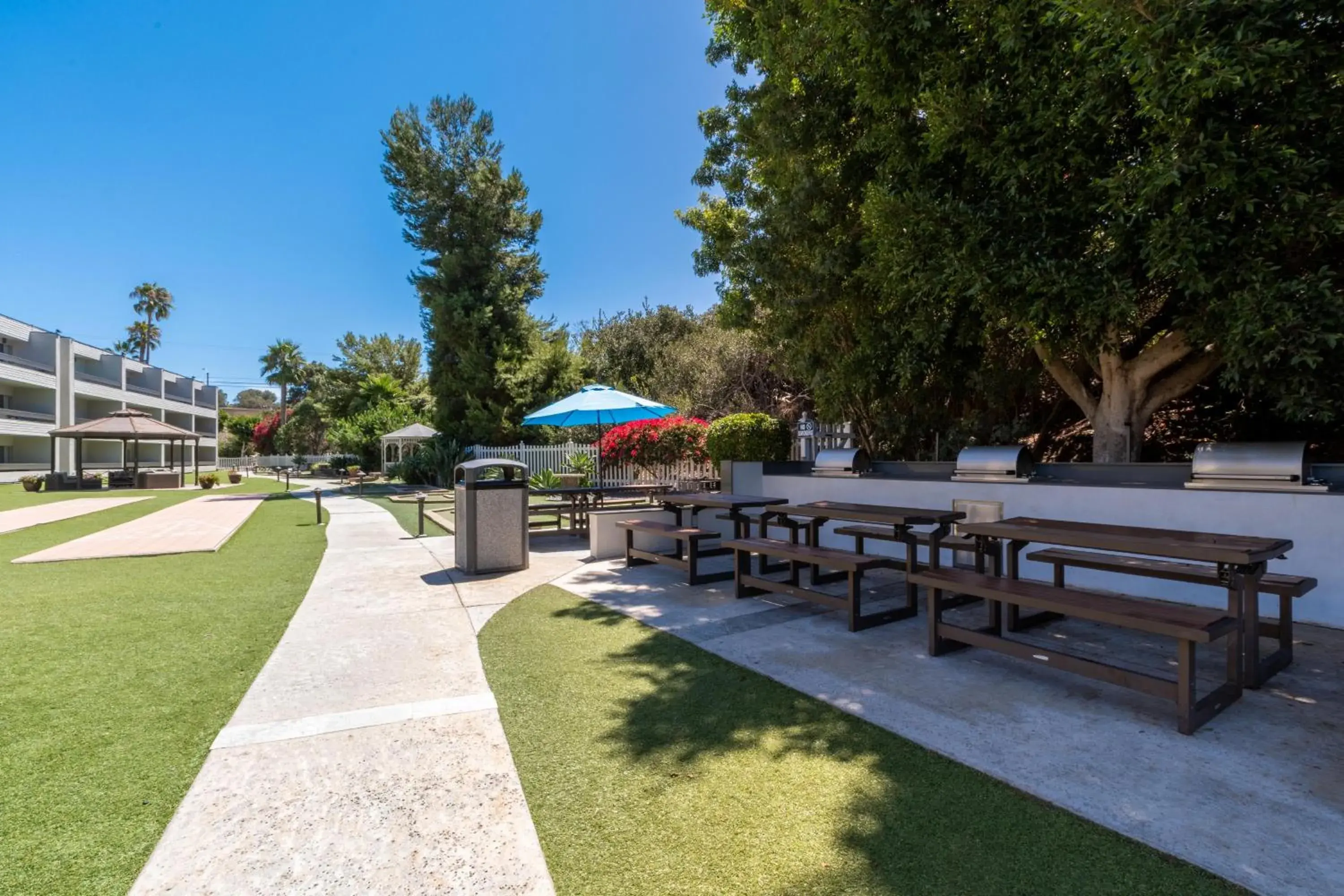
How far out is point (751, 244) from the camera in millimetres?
8648

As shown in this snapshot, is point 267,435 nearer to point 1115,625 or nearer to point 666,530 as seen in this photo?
point 666,530

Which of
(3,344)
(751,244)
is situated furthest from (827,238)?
(3,344)

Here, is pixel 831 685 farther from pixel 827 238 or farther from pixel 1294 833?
pixel 827 238

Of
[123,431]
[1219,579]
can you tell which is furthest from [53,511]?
[1219,579]

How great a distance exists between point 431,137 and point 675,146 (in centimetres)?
1565

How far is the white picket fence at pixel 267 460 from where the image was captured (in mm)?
49875

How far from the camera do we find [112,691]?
11.9 ft

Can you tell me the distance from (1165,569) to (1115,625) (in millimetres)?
1392

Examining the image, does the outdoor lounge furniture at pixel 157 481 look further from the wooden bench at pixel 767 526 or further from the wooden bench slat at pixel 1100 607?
the wooden bench slat at pixel 1100 607

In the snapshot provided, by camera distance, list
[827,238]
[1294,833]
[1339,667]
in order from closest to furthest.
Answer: [1294,833] < [1339,667] < [827,238]

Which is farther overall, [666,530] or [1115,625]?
[666,530]

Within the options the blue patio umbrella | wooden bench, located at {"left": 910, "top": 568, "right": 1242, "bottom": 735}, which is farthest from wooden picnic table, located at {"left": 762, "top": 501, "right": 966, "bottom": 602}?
the blue patio umbrella

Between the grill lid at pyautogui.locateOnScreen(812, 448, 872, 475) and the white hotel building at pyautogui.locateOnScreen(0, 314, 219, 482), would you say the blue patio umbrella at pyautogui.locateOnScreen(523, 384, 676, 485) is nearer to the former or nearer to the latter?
the grill lid at pyautogui.locateOnScreen(812, 448, 872, 475)

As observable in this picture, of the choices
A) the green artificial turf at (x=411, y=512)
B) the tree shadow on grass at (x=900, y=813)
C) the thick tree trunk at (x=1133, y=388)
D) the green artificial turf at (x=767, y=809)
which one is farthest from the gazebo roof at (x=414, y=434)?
the tree shadow on grass at (x=900, y=813)
